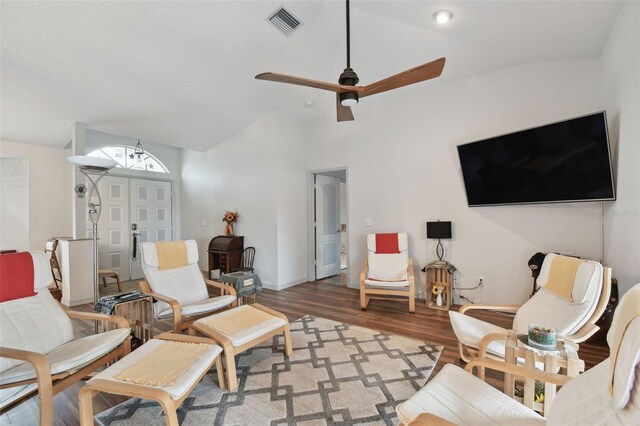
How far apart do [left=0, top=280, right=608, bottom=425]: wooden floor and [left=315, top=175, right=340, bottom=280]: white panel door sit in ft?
1.83

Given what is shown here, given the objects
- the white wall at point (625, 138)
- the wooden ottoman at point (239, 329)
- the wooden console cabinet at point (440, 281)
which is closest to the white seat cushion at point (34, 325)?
the wooden ottoman at point (239, 329)

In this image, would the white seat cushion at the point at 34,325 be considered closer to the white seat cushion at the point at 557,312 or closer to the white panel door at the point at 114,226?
the white seat cushion at the point at 557,312

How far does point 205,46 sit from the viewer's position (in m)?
3.40

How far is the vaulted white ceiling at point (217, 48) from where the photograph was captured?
9.04 ft

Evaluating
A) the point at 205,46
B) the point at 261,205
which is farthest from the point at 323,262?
the point at 205,46

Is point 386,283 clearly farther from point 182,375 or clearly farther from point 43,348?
point 43,348

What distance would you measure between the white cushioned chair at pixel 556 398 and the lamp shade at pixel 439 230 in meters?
2.62

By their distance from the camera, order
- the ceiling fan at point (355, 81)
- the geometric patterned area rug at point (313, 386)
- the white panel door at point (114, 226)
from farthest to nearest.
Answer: the white panel door at point (114, 226)
the ceiling fan at point (355, 81)
the geometric patterned area rug at point (313, 386)

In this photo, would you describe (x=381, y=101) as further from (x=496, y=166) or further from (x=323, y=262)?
(x=323, y=262)

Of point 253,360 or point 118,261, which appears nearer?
point 253,360

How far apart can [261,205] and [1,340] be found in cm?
367

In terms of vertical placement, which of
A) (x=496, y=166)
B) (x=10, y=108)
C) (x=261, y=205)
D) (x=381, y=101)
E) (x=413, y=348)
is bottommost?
(x=413, y=348)

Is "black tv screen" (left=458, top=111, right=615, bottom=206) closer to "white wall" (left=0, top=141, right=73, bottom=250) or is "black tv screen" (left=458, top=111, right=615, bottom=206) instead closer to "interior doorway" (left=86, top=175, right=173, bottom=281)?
"interior doorway" (left=86, top=175, right=173, bottom=281)

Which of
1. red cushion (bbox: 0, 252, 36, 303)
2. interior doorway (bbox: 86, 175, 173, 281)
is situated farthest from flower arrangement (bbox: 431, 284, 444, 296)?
interior doorway (bbox: 86, 175, 173, 281)
